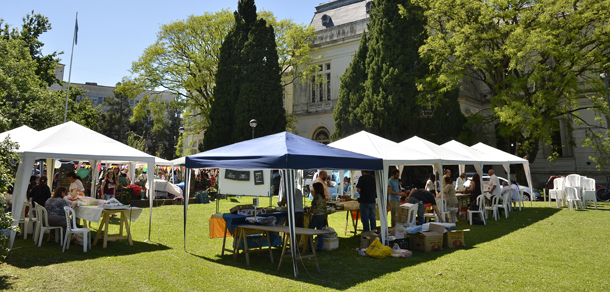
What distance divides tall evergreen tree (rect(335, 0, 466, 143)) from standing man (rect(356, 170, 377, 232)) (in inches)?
611

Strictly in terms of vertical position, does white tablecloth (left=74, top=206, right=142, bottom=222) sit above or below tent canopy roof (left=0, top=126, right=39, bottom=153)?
below

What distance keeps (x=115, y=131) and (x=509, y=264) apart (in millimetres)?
59383

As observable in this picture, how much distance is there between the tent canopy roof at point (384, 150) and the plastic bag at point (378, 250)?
198 centimetres

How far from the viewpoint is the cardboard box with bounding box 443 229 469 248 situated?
903 cm

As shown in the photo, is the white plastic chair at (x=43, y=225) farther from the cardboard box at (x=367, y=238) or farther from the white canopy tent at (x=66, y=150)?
the cardboard box at (x=367, y=238)

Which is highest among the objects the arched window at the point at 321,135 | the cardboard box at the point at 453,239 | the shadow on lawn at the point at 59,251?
the arched window at the point at 321,135

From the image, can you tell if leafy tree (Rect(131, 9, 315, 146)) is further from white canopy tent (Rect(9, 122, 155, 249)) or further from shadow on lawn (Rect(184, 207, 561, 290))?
shadow on lawn (Rect(184, 207, 561, 290))

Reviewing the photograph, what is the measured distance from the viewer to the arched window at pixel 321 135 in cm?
3181

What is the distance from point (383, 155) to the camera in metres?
9.41

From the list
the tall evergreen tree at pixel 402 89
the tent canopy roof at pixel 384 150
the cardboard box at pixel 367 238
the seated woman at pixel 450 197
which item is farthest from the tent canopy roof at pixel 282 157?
the tall evergreen tree at pixel 402 89

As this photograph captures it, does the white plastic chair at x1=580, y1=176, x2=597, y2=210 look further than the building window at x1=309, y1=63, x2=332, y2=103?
No

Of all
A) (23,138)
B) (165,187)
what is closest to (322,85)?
(165,187)

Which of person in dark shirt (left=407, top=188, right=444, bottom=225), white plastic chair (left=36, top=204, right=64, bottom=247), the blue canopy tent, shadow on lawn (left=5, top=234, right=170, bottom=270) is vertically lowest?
shadow on lawn (left=5, top=234, right=170, bottom=270)

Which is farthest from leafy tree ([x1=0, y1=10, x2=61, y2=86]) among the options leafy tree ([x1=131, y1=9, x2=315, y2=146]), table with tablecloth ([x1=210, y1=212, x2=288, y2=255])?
table with tablecloth ([x1=210, y1=212, x2=288, y2=255])
